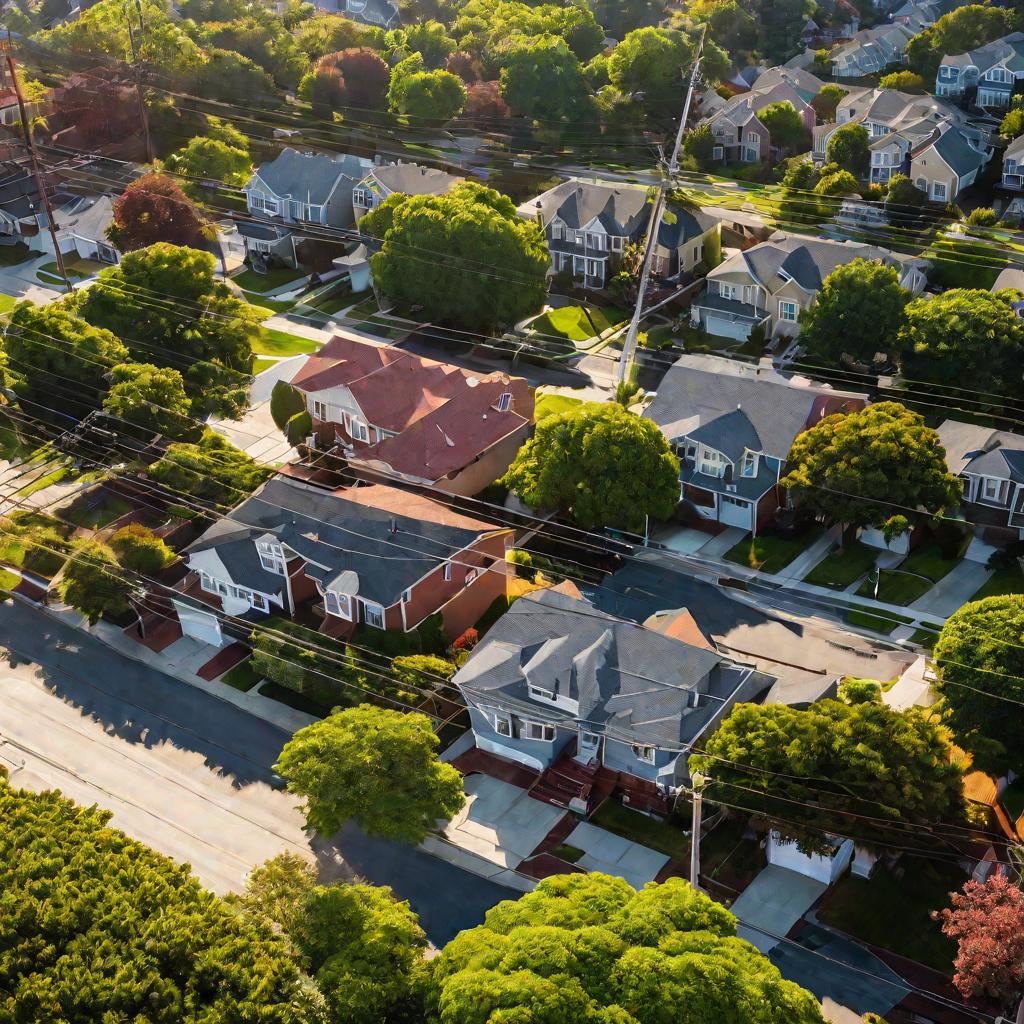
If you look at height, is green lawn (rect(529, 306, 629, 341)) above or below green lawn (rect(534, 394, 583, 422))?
above

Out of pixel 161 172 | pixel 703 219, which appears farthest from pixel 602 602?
pixel 161 172

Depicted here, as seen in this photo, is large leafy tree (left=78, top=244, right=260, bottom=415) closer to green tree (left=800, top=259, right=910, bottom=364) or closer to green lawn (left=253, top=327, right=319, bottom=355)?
green lawn (left=253, top=327, right=319, bottom=355)

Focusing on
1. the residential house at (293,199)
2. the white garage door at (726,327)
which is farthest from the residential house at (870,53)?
the white garage door at (726,327)

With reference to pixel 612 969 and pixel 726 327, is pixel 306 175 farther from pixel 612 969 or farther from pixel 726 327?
pixel 612 969

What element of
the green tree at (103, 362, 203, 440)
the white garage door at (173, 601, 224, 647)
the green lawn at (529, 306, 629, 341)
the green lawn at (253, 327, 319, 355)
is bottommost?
the white garage door at (173, 601, 224, 647)

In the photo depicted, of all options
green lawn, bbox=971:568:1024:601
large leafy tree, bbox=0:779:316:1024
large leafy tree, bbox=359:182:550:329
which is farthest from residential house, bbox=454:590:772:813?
large leafy tree, bbox=359:182:550:329

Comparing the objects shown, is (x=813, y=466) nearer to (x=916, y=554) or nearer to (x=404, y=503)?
(x=916, y=554)
